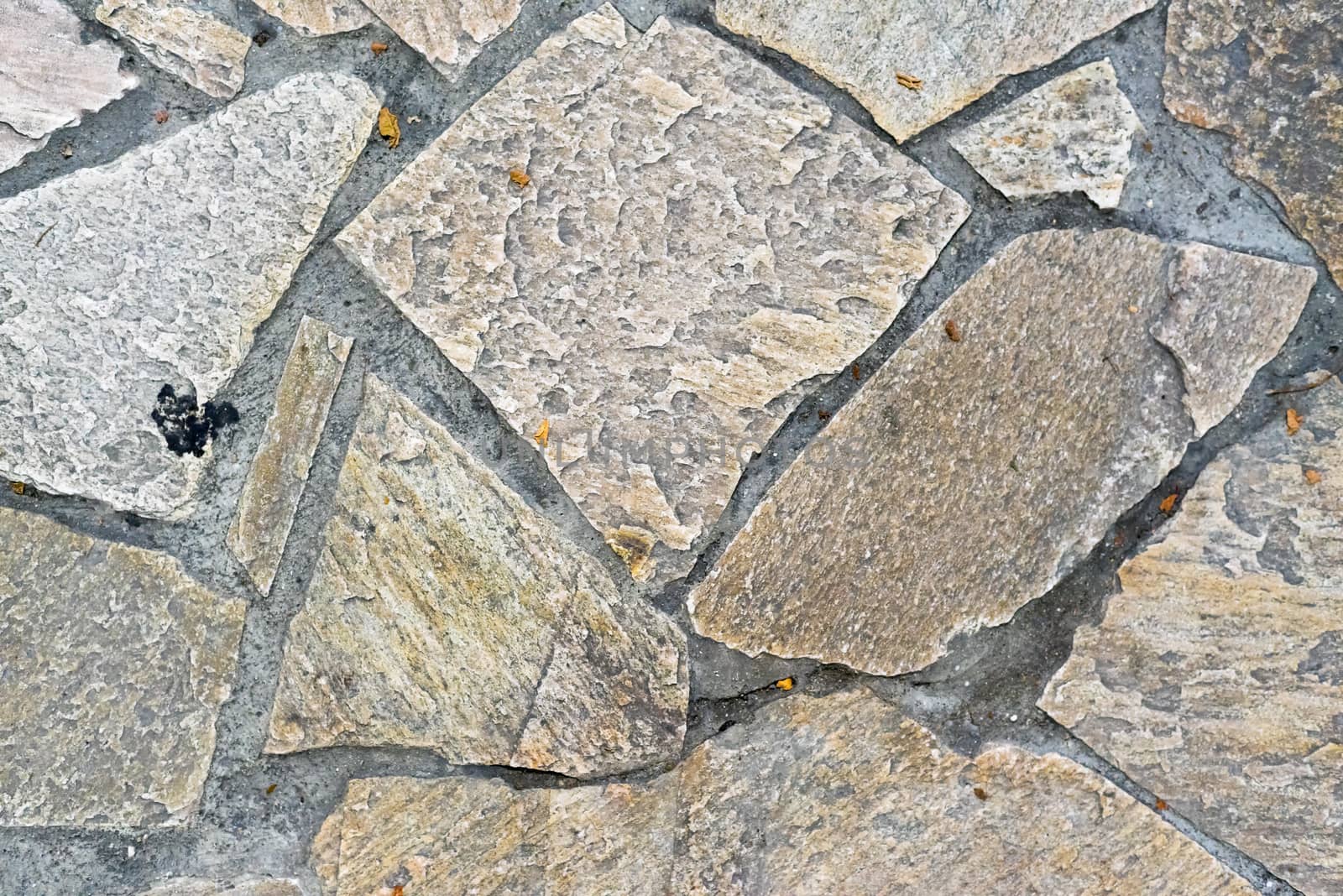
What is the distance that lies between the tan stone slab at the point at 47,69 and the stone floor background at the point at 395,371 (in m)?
0.02

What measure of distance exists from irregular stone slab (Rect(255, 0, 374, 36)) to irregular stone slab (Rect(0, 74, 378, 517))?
43mm

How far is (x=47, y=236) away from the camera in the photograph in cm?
86

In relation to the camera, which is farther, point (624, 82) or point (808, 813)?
point (808, 813)

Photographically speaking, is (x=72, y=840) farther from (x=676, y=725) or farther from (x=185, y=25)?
(x=185, y=25)

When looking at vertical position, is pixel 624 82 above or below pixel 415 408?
above

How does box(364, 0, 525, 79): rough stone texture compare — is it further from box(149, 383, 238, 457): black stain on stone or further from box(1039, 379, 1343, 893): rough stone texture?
box(1039, 379, 1343, 893): rough stone texture

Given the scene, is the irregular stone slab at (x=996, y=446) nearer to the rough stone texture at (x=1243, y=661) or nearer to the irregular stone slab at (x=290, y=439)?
the rough stone texture at (x=1243, y=661)

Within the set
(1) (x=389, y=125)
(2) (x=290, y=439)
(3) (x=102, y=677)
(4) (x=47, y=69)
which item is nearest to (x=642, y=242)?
(1) (x=389, y=125)

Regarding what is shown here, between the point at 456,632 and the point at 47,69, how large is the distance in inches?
24.1

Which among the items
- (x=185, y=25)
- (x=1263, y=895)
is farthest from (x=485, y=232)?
(x=1263, y=895)

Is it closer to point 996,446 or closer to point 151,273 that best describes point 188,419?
point 151,273

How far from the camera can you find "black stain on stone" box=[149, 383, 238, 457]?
893mm

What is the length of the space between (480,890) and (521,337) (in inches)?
21.2

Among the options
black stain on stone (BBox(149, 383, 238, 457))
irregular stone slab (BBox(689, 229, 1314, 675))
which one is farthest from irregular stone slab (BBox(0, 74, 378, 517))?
irregular stone slab (BBox(689, 229, 1314, 675))
